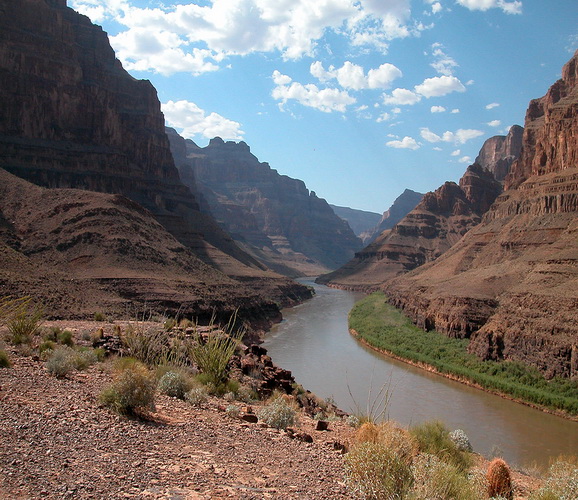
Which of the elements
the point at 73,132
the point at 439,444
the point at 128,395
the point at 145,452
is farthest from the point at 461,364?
the point at 73,132

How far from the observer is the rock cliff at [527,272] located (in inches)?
1574

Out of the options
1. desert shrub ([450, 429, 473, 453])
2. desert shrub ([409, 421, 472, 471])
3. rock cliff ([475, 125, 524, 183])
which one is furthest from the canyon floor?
rock cliff ([475, 125, 524, 183])

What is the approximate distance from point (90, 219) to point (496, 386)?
4072 cm

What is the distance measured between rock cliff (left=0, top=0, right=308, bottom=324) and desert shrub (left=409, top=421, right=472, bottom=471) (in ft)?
232

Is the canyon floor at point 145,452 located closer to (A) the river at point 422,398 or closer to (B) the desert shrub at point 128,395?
(B) the desert shrub at point 128,395

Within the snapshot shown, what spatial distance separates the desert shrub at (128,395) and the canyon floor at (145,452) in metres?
0.22

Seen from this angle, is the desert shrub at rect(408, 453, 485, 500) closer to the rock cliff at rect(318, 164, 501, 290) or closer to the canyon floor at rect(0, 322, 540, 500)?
the canyon floor at rect(0, 322, 540, 500)

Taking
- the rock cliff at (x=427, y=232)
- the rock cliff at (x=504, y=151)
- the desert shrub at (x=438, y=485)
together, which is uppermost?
the rock cliff at (x=504, y=151)

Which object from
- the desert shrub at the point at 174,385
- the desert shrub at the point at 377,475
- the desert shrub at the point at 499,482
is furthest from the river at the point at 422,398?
the desert shrub at the point at 377,475

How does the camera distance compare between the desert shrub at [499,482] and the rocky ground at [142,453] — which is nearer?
the rocky ground at [142,453]

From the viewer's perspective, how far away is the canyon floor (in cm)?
776

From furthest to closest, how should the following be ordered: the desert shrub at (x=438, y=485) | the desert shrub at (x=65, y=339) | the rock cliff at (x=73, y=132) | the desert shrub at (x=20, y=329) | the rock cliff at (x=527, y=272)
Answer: the rock cliff at (x=73, y=132)
the rock cliff at (x=527, y=272)
the desert shrub at (x=65, y=339)
the desert shrub at (x=20, y=329)
the desert shrub at (x=438, y=485)

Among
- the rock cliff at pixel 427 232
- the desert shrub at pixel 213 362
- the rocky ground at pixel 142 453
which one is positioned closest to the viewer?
the rocky ground at pixel 142 453

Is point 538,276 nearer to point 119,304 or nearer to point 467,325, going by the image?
point 467,325
